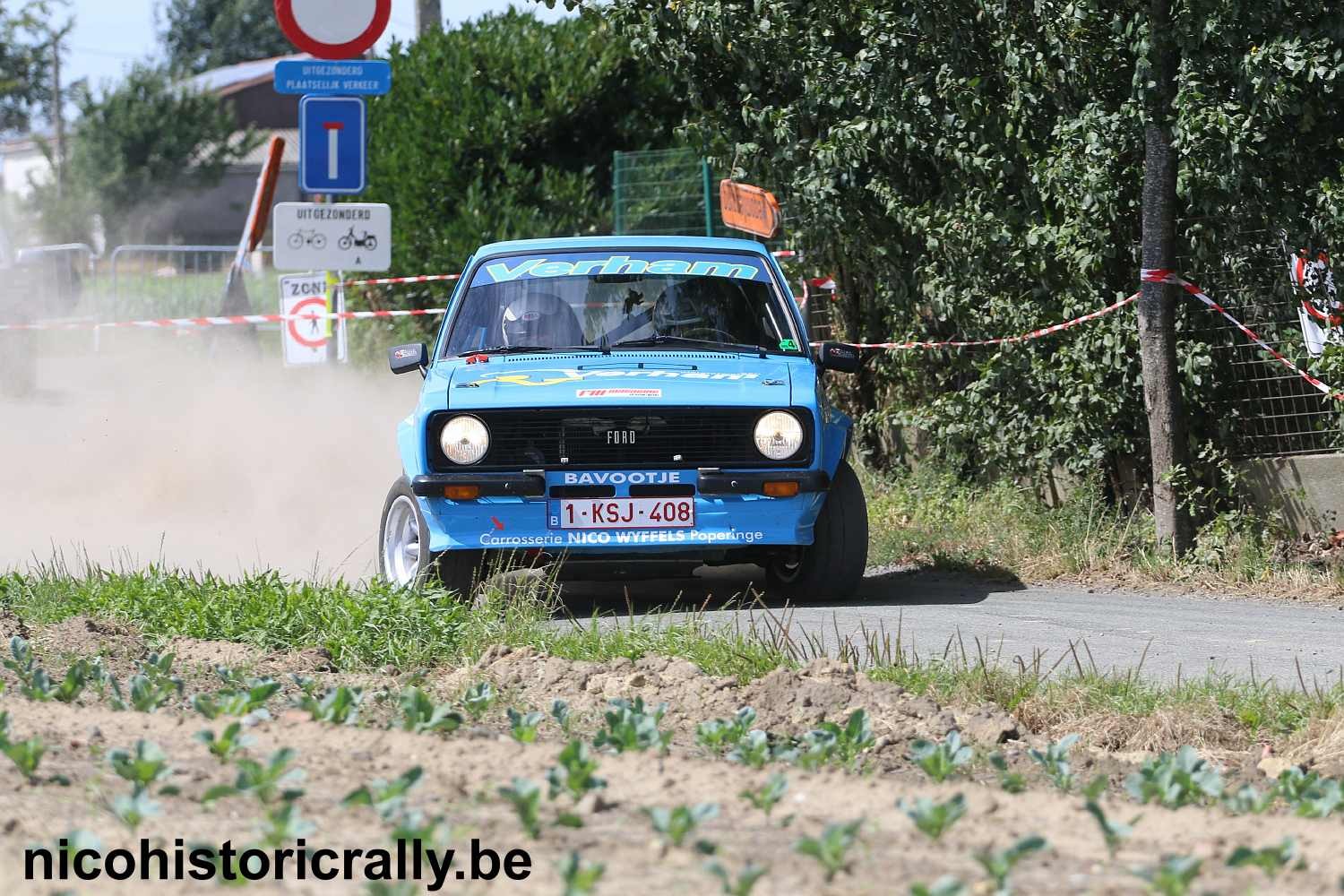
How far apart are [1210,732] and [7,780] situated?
11.6 ft

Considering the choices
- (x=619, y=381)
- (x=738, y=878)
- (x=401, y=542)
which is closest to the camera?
(x=738, y=878)

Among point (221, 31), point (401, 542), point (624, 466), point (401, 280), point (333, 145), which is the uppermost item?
point (221, 31)

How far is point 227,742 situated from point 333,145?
7770mm

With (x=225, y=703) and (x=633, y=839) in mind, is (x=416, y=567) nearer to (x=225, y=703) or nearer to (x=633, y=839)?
(x=225, y=703)

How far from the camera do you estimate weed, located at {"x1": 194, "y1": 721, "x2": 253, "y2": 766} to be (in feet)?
14.5

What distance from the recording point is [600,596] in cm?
941

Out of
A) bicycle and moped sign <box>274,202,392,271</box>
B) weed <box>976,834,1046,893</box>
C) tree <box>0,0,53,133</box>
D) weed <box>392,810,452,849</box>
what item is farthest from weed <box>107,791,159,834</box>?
tree <box>0,0,53,133</box>

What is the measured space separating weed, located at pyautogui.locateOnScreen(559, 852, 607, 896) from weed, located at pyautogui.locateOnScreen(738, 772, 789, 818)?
0.63 meters

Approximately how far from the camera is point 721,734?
16.7 ft

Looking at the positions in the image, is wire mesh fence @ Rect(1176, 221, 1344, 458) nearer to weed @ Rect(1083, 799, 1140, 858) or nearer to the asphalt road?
the asphalt road

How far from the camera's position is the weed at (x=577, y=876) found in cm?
334

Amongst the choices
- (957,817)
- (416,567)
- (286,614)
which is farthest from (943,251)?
(957,817)

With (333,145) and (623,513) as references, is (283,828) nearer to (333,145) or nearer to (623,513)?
(623,513)

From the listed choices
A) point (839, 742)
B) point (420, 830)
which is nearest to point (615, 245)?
point (839, 742)
